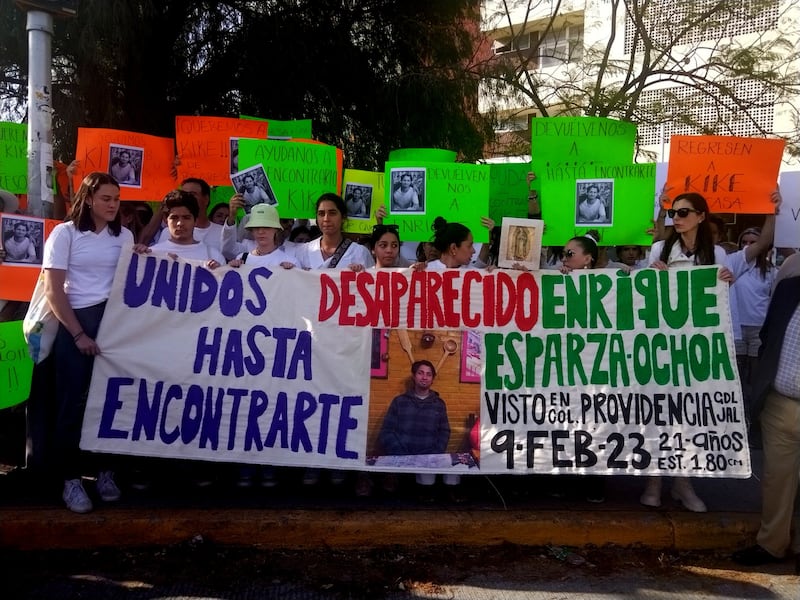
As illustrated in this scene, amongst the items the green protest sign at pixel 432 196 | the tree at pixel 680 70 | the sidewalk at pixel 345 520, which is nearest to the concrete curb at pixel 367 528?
the sidewalk at pixel 345 520

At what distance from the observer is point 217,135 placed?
553 cm

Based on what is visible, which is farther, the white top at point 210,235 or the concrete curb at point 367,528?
the white top at point 210,235

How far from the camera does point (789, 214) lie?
4875 millimetres

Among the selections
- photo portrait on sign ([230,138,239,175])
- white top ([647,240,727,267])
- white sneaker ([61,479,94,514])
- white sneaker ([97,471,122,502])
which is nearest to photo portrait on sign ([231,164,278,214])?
photo portrait on sign ([230,138,239,175])

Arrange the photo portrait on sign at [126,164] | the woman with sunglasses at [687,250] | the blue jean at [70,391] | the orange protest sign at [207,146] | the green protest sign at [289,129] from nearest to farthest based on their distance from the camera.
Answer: the blue jean at [70,391], the woman with sunglasses at [687,250], the photo portrait on sign at [126,164], the orange protest sign at [207,146], the green protest sign at [289,129]

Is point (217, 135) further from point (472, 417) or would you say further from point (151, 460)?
point (472, 417)

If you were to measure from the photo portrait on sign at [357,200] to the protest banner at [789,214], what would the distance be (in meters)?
2.77

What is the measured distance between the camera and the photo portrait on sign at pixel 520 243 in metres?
4.26

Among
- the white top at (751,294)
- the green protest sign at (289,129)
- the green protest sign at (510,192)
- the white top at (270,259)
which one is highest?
the green protest sign at (289,129)

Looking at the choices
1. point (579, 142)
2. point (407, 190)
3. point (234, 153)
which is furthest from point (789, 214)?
point (234, 153)

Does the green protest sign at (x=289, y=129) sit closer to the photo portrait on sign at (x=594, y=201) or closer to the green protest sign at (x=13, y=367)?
the photo portrait on sign at (x=594, y=201)

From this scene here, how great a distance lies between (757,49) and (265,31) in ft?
20.4

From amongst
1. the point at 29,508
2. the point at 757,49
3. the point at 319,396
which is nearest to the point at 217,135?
the point at 319,396

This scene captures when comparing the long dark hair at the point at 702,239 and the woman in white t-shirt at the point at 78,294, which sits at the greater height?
the long dark hair at the point at 702,239
